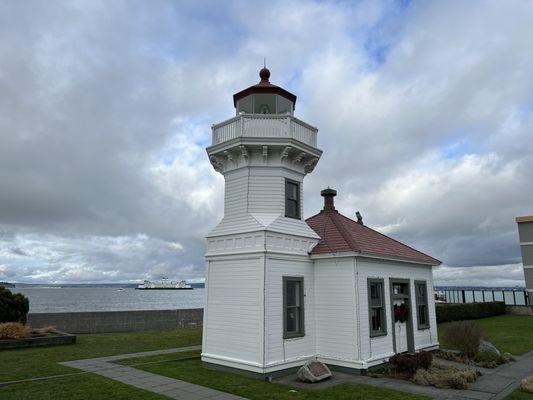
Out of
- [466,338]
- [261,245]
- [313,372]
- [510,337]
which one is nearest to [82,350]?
[261,245]

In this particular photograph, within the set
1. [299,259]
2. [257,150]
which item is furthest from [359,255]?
[257,150]

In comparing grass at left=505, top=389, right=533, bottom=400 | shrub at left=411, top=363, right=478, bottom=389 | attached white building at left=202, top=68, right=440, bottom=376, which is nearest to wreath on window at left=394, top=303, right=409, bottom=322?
attached white building at left=202, top=68, right=440, bottom=376

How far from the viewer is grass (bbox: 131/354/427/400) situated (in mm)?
9102

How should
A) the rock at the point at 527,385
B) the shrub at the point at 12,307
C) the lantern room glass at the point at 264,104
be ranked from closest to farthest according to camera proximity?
1. the rock at the point at 527,385
2. the lantern room glass at the point at 264,104
3. the shrub at the point at 12,307

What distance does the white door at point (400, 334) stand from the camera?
13342 millimetres

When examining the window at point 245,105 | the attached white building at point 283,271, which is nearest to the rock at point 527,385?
the attached white building at point 283,271

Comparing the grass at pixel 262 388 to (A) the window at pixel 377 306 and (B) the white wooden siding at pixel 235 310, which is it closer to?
(B) the white wooden siding at pixel 235 310

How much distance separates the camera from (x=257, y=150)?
42.6 ft

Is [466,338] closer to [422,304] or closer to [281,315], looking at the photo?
[422,304]

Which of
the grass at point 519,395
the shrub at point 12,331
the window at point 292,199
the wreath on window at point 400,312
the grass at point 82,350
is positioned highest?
the window at point 292,199

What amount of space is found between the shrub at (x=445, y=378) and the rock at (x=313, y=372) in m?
2.39

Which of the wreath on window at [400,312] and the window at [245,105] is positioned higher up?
the window at [245,105]

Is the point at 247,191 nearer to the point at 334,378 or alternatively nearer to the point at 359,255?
the point at 359,255

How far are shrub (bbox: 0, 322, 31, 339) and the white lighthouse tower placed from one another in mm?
8109
